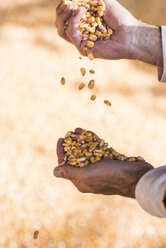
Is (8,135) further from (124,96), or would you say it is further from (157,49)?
(157,49)

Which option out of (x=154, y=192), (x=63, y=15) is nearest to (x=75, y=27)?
(x=63, y=15)

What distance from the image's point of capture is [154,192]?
100 centimetres

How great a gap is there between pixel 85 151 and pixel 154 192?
0.41 meters

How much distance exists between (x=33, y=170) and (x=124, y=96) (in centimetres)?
62

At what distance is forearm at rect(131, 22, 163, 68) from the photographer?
4.76 feet

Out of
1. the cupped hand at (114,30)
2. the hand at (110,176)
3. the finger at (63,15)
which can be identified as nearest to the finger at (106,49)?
the cupped hand at (114,30)

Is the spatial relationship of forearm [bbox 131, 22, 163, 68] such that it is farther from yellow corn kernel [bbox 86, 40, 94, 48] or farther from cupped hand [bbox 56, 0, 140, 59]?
yellow corn kernel [bbox 86, 40, 94, 48]

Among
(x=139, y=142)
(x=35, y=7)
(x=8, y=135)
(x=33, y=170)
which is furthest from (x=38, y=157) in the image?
(x=35, y=7)

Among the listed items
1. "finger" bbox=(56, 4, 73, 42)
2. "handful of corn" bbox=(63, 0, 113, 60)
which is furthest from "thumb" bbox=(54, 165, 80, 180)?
"finger" bbox=(56, 4, 73, 42)

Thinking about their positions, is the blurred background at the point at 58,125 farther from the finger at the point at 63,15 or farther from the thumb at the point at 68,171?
the finger at the point at 63,15

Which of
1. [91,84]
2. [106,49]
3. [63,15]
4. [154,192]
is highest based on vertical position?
[63,15]

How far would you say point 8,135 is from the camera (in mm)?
1678

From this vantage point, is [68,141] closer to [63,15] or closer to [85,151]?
[85,151]

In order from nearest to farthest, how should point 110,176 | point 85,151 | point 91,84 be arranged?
1. point 110,176
2. point 85,151
3. point 91,84
